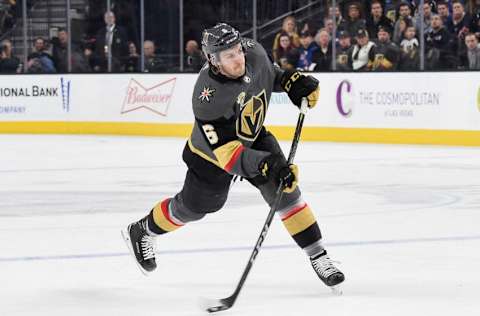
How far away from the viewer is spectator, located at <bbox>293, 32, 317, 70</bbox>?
41.7 feet

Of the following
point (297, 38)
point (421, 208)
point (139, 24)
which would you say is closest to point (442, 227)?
point (421, 208)

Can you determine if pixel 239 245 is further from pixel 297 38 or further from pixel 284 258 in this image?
pixel 297 38

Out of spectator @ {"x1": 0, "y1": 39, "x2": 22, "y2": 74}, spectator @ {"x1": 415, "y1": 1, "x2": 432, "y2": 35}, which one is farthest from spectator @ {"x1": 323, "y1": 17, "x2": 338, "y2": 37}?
spectator @ {"x1": 0, "y1": 39, "x2": 22, "y2": 74}

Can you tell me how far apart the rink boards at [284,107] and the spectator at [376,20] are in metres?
0.52

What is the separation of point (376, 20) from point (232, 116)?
8396 mm

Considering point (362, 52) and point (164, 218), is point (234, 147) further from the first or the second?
point (362, 52)

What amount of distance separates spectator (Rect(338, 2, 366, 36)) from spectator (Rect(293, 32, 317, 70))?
529 mm

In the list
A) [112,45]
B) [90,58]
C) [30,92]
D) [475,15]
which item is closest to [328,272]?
[475,15]

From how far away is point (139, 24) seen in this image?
14250 millimetres

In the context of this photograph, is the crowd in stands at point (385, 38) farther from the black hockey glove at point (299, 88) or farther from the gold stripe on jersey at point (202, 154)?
the gold stripe on jersey at point (202, 154)

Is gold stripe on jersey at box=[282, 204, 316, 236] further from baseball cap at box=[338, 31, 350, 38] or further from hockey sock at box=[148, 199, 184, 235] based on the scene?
baseball cap at box=[338, 31, 350, 38]

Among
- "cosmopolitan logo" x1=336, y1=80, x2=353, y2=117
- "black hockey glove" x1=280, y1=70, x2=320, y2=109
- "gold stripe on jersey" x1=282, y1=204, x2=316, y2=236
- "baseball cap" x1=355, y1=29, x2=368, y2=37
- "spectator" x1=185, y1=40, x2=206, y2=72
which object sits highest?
"black hockey glove" x1=280, y1=70, x2=320, y2=109

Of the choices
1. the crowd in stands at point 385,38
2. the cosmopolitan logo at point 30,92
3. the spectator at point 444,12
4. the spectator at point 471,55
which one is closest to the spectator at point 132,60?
the cosmopolitan logo at point 30,92

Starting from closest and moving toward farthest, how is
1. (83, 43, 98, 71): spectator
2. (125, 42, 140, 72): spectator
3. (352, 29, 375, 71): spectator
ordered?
(352, 29, 375, 71): spectator < (125, 42, 140, 72): spectator < (83, 43, 98, 71): spectator
